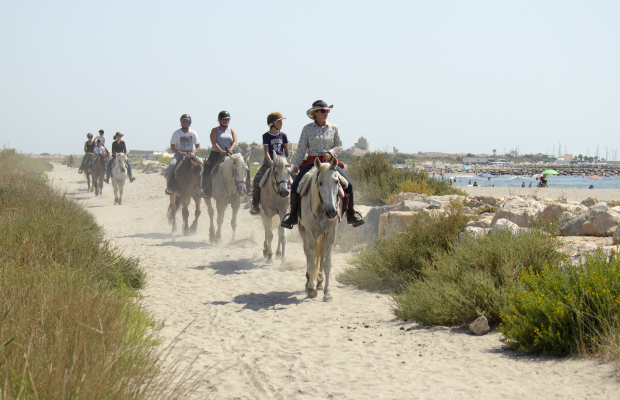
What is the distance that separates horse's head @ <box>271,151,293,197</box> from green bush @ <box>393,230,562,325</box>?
10.8ft

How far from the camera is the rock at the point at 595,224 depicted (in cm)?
809

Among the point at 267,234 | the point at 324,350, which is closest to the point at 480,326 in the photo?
the point at 324,350

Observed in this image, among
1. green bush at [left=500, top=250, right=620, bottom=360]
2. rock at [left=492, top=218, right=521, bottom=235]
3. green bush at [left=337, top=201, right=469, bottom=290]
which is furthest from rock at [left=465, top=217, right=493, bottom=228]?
green bush at [left=500, top=250, right=620, bottom=360]

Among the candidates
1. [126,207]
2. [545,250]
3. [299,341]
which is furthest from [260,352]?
[126,207]

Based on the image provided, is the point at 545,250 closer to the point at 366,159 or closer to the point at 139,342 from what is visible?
the point at 139,342

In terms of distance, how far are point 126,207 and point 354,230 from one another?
38.2ft

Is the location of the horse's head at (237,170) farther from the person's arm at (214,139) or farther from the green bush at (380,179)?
the green bush at (380,179)

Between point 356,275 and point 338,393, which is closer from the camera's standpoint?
point 338,393

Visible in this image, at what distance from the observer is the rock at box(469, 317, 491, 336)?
561 cm

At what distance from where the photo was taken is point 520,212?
30.9 ft

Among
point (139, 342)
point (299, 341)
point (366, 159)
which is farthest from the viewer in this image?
point (366, 159)

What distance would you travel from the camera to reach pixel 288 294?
7.96 m

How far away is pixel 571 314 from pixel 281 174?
5768mm

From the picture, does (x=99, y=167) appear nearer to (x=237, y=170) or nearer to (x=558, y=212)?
(x=237, y=170)
